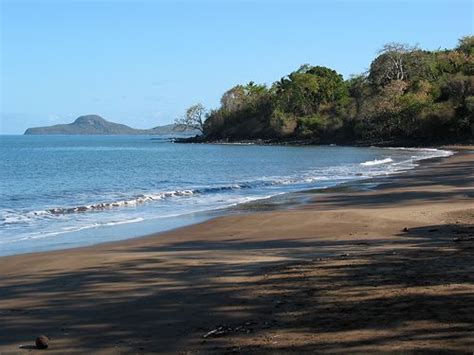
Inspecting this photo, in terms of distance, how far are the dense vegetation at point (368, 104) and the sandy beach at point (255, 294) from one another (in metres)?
66.7

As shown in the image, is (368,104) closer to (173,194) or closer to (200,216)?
(173,194)

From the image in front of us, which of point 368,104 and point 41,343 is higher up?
point 368,104

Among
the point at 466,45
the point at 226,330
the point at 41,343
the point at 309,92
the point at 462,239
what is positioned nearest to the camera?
the point at 41,343

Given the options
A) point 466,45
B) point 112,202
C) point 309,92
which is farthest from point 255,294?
point 309,92

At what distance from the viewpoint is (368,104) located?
90.1 metres

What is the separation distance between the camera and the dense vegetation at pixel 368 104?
255 ft

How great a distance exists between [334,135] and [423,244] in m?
89.7

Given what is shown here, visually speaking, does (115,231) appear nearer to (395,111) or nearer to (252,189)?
(252,189)

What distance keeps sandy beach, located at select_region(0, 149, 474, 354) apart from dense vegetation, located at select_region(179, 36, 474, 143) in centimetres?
6672

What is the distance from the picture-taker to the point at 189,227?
1519 cm

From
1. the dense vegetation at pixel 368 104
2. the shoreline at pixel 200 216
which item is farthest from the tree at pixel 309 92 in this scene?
the shoreline at pixel 200 216

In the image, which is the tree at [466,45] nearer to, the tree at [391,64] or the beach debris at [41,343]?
the tree at [391,64]

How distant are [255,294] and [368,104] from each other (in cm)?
8669

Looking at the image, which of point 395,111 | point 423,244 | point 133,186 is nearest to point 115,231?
point 423,244
